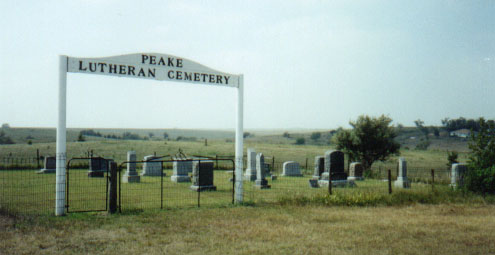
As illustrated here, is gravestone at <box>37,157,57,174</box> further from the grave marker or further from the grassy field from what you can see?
the grassy field

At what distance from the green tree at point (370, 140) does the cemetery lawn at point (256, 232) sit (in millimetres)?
20859

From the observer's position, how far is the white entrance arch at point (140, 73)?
902 cm

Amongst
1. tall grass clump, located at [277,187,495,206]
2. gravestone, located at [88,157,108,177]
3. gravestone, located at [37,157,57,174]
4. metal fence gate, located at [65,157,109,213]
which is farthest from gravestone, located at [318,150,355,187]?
gravestone, located at [37,157,57,174]

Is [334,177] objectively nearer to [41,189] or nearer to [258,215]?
[258,215]

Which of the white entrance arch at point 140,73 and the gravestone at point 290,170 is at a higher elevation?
the white entrance arch at point 140,73

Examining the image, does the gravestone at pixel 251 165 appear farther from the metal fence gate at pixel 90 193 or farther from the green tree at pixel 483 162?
the green tree at pixel 483 162

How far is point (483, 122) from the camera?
13453 mm

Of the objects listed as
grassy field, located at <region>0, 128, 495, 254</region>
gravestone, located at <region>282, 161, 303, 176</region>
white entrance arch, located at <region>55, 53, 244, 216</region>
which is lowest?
gravestone, located at <region>282, 161, 303, 176</region>

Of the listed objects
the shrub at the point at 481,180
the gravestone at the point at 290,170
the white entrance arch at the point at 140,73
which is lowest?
the gravestone at the point at 290,170

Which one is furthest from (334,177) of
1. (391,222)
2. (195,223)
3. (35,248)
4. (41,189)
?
(35,248)

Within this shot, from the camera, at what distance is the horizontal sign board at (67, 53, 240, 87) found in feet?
30.8

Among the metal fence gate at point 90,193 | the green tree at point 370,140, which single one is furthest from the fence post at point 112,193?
the green tree at point 370,140

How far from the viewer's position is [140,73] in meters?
9.98

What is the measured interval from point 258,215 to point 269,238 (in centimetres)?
213
